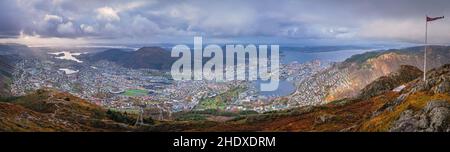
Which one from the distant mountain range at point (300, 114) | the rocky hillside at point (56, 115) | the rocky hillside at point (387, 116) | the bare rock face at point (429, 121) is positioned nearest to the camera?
the bare rock face at point (429, 121)

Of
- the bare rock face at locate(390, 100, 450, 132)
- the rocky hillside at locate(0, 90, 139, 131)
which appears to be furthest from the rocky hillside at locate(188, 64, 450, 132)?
the rocky hillside at locate(0, 90, 139, 131)

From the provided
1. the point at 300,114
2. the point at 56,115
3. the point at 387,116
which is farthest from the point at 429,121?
the point at 56,115

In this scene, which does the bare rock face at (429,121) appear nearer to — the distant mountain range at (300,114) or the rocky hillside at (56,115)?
the distant mountain range at (300,114)

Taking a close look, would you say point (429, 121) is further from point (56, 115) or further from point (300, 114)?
point (56, 115)

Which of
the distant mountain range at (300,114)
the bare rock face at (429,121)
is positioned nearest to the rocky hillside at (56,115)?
the distant mountain range at (300,114)

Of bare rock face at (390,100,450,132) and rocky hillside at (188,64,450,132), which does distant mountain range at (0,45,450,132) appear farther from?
bare rock face at (390,100,450,132)

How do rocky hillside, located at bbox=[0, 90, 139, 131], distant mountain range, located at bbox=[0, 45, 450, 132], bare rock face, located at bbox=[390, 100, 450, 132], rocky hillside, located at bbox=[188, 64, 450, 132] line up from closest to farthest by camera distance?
bare rock face, located at bbox=[390, 100, 450, 132]
rocky hillside, located at bbox=[188, 64, 450, 132]
distant mountain range, located at bbox=[0, 45, 450, 132]
rocky hillside, located at bbox=[0, 90, 139, 131]
